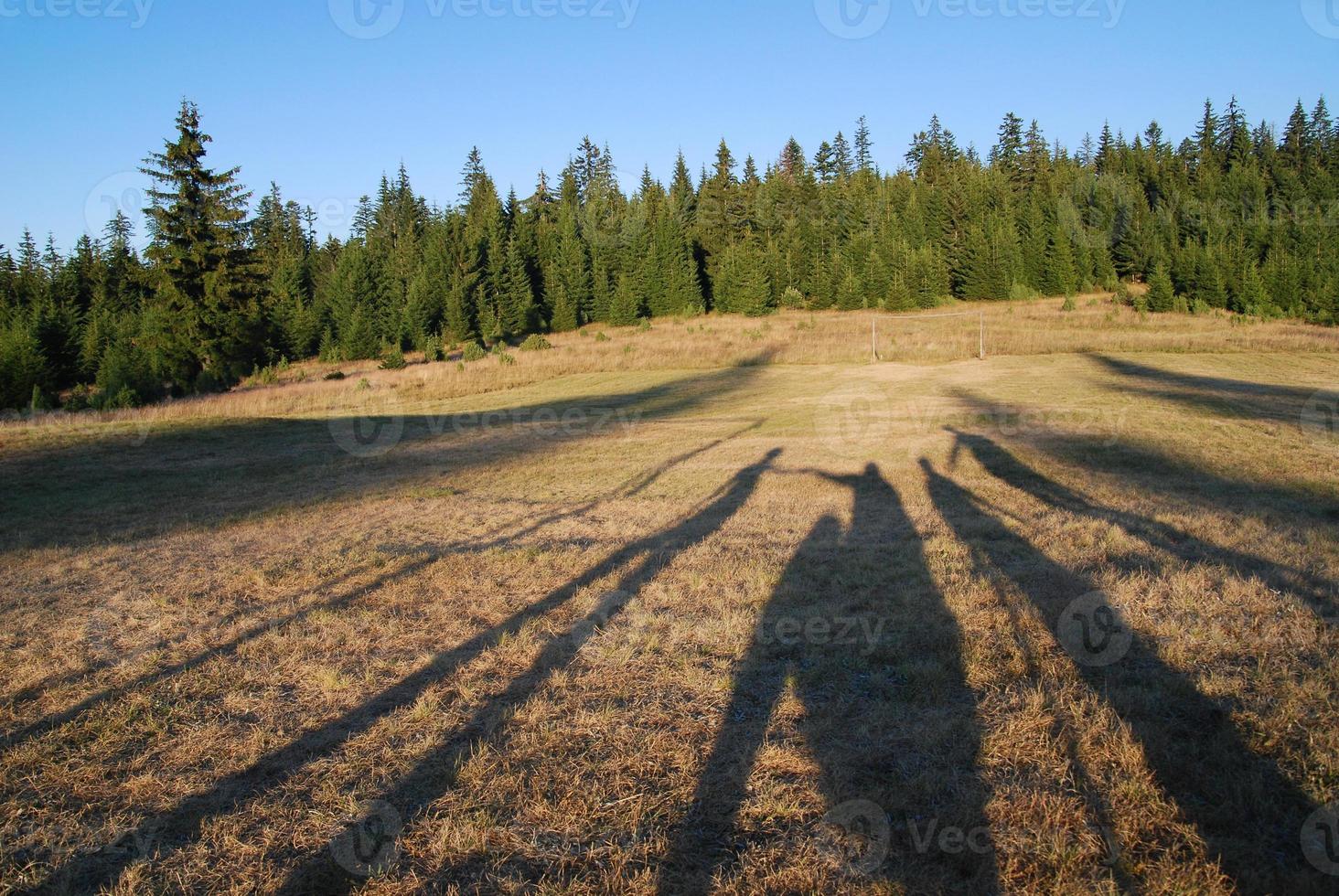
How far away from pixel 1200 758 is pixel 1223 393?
62.5ft

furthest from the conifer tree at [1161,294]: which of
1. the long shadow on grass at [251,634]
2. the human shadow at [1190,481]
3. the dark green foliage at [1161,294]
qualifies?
the long shadow on grass at [251,634]

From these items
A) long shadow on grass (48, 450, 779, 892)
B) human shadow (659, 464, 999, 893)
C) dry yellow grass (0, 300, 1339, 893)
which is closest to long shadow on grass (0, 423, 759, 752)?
dry yellow grass (0, 300, 1339, 893)

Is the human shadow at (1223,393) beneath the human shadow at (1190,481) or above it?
above

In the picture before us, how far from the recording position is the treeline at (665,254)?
137 feet

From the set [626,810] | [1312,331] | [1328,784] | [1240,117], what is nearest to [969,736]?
[1328,784]

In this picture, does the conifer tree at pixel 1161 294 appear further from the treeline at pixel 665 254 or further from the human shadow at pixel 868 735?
the human shadow at pixel 868 735

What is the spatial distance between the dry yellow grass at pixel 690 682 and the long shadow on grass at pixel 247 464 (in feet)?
0.85

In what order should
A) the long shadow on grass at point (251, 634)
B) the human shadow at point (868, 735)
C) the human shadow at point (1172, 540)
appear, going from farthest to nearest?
the human shadow at point (1172, 540)
the long shadow on grass at point (251, 634)
the human shadow at point (868, 735)

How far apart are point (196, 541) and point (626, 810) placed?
25.8 feet

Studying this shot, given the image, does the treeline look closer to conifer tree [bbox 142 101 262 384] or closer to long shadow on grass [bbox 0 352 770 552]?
conifer tree [bbox 142 101 262 384]

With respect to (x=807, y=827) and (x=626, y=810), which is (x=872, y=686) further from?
(x=626, y=810)

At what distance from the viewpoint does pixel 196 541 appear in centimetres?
896

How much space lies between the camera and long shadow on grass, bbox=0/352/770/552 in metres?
10.5

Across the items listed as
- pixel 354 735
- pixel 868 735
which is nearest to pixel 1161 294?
pixel 868 735
